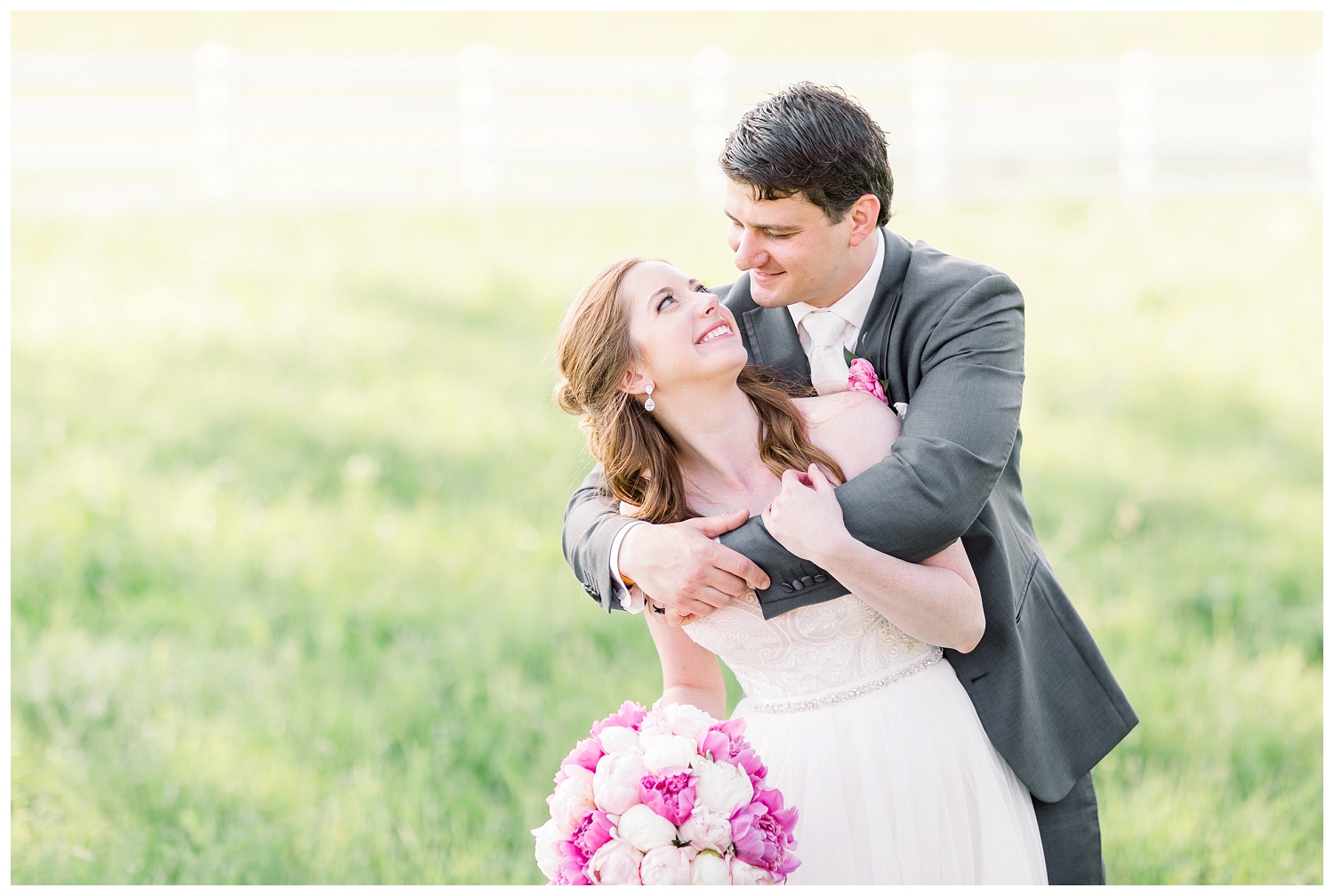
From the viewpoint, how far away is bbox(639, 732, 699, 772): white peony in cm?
233

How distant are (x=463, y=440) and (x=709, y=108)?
7.30 metres

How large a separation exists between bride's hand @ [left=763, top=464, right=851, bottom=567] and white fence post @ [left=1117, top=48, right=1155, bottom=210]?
39.0 feet

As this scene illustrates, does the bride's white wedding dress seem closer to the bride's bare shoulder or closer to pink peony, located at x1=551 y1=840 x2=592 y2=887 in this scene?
the bride's bare shoulder

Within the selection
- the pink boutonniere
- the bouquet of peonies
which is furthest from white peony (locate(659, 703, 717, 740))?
the pink boutonniere

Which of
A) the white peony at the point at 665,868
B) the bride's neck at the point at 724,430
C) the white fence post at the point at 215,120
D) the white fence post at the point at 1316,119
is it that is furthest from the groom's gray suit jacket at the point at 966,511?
the white fence post at the point at 1316,119

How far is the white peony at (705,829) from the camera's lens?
2.26 m

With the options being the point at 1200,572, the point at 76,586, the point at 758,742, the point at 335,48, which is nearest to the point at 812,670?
the point at 758,742

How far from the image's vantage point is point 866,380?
2809 millimetres

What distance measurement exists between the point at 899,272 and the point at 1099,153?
12.2m

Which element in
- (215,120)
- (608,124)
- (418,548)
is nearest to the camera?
(418,548)

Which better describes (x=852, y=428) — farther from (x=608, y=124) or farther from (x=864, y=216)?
(x=608, y=124)

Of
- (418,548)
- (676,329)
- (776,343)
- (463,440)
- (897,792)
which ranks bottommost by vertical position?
(418,548)

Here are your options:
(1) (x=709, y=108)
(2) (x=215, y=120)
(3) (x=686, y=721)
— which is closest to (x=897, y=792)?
(3) (x=686, y=721)

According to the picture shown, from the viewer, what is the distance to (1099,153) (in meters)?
13.9
